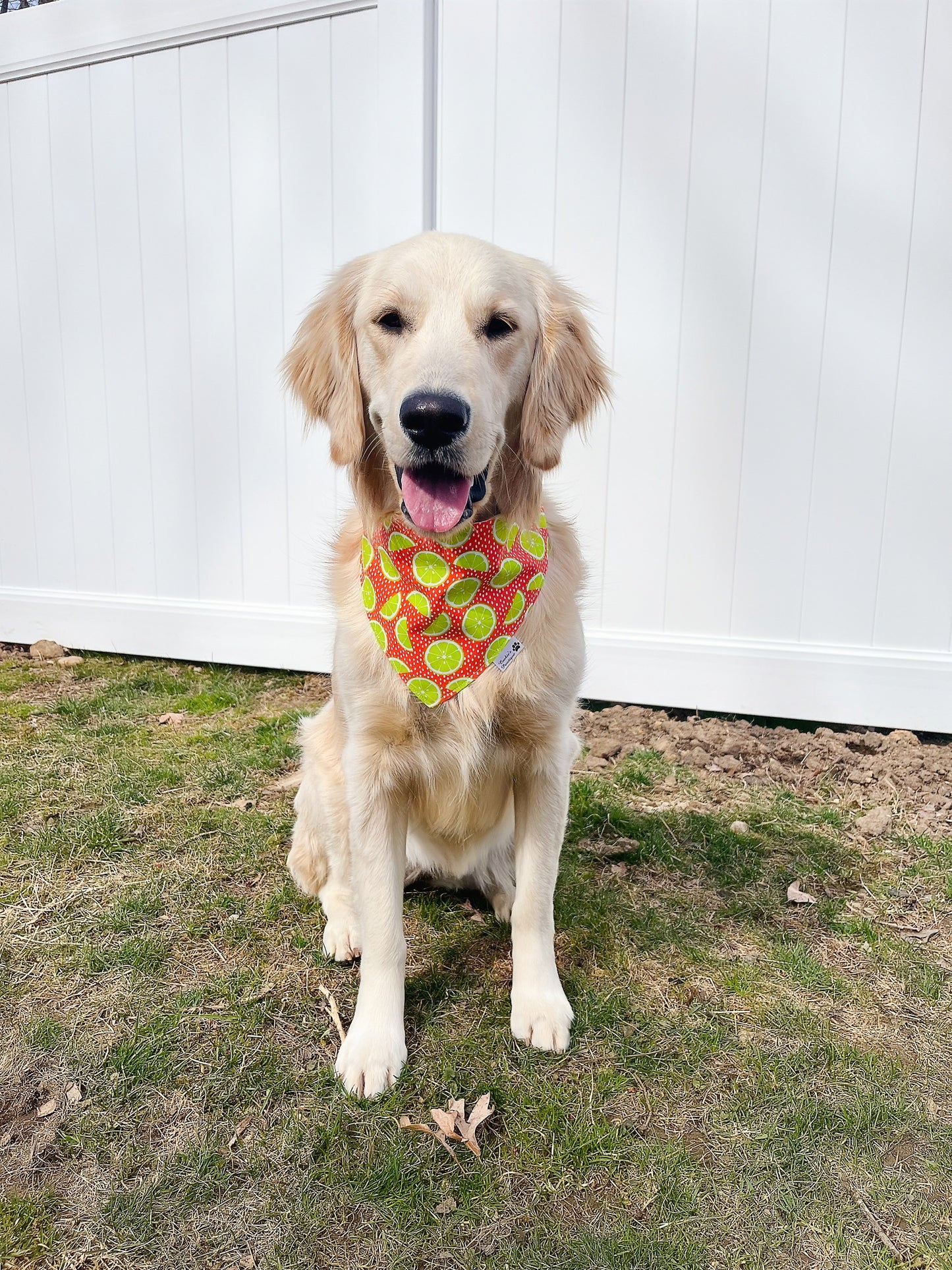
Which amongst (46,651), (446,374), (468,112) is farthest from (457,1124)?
(46,651)

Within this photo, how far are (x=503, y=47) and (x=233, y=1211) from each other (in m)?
4.11

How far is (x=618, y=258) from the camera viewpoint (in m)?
3.57

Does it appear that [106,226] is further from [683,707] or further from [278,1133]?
[278,1133]

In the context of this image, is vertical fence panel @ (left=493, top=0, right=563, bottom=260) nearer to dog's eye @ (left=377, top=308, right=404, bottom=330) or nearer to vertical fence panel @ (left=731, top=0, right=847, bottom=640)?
vertical fence panel @ (left=731, top=0, right=847, bottom=640)

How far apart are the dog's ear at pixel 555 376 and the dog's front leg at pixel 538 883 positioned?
0.72 metres

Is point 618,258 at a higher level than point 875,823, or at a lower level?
higher

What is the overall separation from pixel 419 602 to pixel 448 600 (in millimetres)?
64

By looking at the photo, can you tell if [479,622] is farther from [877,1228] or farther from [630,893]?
[877,1228]

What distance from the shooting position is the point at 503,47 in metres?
3.52

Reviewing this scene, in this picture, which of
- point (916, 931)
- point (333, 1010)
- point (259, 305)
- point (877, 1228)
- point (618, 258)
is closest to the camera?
point (877, 1228)

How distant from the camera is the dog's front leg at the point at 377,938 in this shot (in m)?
1.69

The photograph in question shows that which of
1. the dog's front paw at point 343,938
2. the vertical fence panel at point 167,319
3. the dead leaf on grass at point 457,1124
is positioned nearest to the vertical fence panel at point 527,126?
the vertical fence panel at point 167,319

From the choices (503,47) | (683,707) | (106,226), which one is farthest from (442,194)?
(683,707)

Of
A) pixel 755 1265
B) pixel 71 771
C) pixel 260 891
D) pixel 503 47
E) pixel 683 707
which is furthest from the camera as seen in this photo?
pixel 683 707
